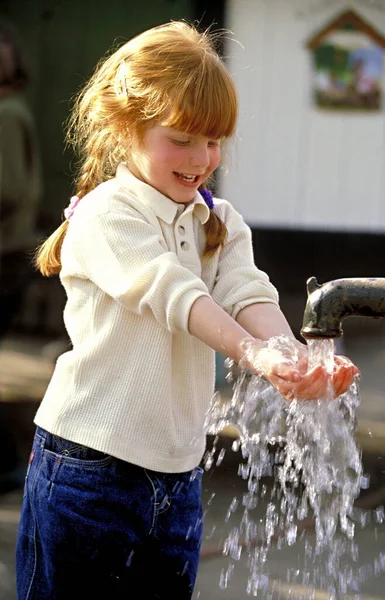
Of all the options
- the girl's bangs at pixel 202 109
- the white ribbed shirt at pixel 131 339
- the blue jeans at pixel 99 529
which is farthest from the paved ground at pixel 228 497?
the girl's bangs at pixel 202 109

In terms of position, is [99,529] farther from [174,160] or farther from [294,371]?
[174,160]

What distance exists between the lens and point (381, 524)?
3.85 m

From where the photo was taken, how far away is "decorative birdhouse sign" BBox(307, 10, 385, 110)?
6.69m

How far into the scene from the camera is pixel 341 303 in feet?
5.07

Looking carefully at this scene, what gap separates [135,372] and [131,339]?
0.06 meters

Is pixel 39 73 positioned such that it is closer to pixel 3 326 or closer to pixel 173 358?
pixel 3 326

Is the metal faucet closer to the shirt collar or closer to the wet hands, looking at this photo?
the wet hands

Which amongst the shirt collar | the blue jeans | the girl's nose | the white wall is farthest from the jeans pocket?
the white wall

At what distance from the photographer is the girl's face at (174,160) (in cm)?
195

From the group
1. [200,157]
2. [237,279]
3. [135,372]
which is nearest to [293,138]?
[237,279]

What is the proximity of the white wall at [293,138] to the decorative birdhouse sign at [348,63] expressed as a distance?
0.17 ft

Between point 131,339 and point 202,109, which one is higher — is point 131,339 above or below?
below

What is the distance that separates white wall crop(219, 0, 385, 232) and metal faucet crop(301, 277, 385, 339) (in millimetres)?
5116

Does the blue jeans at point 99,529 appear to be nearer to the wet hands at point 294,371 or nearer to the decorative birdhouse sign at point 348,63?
the wet hands at point 294,371
